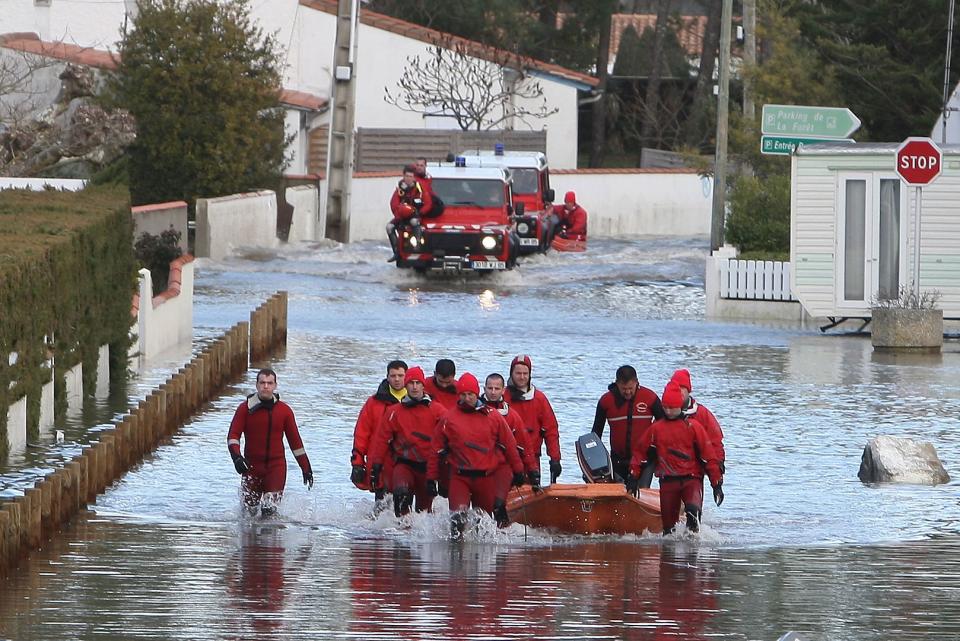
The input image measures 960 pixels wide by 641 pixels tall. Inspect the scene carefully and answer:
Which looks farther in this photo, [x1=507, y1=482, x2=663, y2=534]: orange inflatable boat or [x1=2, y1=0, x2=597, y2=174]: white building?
[x1=2, y1=0, x2=597, y2=174]: white building

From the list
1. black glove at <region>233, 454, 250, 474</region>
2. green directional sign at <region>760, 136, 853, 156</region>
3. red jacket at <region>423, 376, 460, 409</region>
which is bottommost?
black glove at <region>233, 454, 250, 474</region>

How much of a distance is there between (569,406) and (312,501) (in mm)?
6322

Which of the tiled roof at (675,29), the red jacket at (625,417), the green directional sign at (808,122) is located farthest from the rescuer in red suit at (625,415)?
the tiled roof at (675,29)

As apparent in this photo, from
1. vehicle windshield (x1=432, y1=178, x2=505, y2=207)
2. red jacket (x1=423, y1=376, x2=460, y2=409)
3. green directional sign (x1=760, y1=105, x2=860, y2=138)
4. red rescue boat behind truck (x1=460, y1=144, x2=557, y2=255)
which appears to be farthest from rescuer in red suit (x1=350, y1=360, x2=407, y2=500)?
red rescue boat behind truck (x1=460, y1=144, x2=557, y2=255)

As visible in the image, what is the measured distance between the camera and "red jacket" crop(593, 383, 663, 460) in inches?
645

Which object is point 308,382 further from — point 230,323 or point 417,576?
point 417,576

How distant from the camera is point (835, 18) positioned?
143 feet

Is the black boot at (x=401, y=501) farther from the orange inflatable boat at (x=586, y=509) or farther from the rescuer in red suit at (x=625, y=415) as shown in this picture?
the rescuer in red suit at (x=625, y=415)

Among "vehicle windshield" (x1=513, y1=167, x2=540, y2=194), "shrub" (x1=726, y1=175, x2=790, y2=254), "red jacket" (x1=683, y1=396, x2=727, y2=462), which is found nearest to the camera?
"red jacket" (x1=683, y1=396, x2=727, y2=462)

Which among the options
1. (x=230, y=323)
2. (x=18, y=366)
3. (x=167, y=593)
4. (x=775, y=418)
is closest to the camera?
(x=167, y=593)

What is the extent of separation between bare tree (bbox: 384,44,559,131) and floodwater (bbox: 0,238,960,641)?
3308 cm

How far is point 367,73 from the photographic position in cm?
6194

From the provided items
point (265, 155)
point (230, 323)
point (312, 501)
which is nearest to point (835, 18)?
point (265, 155)

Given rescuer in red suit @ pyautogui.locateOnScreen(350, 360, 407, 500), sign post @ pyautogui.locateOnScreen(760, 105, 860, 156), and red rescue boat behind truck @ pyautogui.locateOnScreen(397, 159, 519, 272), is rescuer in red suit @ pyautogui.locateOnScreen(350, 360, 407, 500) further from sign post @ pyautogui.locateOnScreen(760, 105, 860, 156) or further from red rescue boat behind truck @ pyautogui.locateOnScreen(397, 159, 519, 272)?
red rescue boat behind truck @ pyautogui.locateOnScreen(397, 159, 519, 272)
